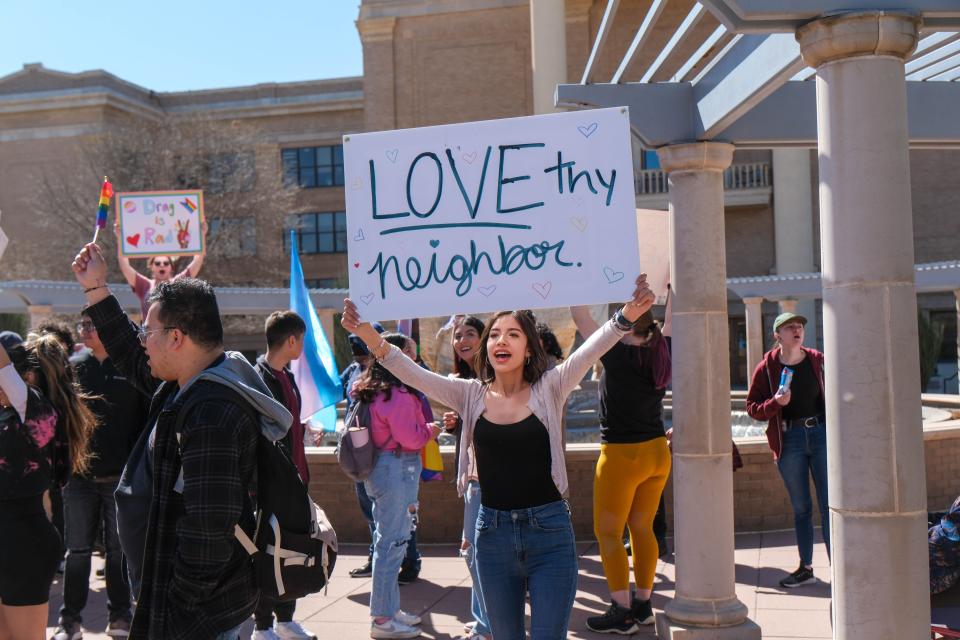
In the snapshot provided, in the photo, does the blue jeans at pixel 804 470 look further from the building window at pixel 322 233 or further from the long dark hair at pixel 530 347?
the building window at pixel 322 233

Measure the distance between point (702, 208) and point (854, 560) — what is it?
98.2 inches

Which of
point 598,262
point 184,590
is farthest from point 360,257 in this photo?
point 184,590

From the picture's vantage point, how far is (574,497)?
29.3 ft

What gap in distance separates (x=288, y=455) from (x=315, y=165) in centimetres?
5348

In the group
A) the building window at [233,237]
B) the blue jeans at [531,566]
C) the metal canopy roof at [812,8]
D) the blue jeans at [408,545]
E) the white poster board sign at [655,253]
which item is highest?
Answer: the building window at [233,237]

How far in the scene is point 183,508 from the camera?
3258 millimetres

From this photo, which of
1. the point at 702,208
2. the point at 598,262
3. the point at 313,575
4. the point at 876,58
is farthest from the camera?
the point at 702,208

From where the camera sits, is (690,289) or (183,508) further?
(690,289)

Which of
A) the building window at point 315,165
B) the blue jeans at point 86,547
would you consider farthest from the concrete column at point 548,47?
the blue jeans at point 86,547

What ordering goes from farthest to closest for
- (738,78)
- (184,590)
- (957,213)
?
(957,213), (738,78), (184,590)

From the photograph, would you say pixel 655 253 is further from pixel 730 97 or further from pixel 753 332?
pixel 753 332

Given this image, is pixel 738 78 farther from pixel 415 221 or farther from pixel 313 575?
pixel 313 575

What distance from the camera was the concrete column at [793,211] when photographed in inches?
1544

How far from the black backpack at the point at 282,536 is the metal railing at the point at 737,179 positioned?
123 ft
